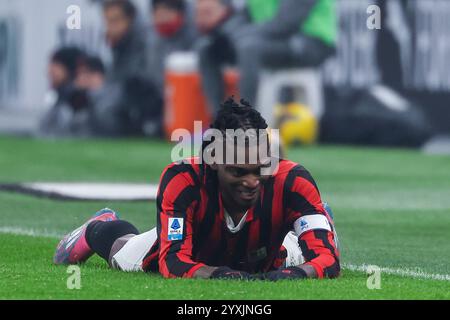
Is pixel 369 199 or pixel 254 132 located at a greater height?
pixel 254 132

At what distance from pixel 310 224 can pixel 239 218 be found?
0.35m

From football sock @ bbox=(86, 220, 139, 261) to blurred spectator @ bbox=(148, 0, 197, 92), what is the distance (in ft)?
38.8

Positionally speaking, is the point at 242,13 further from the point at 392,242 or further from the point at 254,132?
the point at 254,132

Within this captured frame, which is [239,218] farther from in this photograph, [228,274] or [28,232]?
[28,232]

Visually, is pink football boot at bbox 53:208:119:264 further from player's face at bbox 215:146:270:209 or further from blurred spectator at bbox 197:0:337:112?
blurred spectator at bbox 197:0:337:112

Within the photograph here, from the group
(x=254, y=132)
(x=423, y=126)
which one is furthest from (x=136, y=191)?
(x=423, y=126)

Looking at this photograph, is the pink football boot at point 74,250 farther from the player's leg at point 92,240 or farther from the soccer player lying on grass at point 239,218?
the soccer player lying on grass at point 239,218

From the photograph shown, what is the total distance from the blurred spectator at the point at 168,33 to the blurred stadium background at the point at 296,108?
0.12 feet

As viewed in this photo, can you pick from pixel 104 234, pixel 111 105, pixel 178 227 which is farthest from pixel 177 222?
pixel 111 105

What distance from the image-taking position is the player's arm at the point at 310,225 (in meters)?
7.02

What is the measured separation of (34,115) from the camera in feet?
69.7

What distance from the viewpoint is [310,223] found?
7.02 m

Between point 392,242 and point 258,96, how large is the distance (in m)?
8.92
